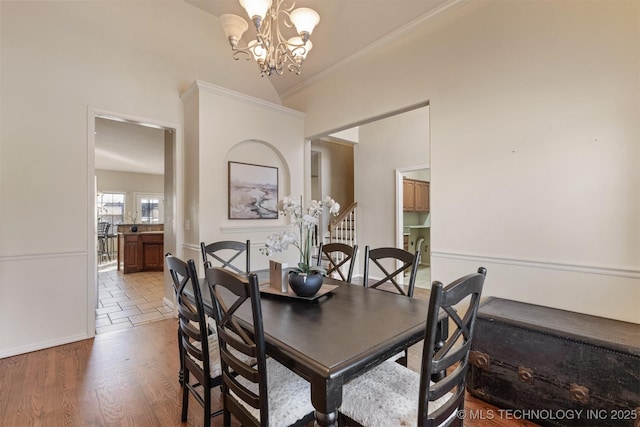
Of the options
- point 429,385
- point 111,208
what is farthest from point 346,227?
point 111,208

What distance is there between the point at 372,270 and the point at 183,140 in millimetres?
3958

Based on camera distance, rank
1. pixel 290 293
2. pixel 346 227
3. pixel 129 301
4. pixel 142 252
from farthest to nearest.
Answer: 1. pixel 142 252
2. pixel 346 227
3. pixel 129 301
4. pixel 290 293

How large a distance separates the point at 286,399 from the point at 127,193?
1111 cm

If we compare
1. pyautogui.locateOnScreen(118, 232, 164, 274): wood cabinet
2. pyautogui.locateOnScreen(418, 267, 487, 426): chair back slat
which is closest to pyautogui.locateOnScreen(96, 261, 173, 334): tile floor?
pyautogui.locateOnScreen(118, 232, 164, 274): wood cabinet

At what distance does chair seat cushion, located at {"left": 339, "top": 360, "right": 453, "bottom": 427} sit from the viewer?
45.9 inches

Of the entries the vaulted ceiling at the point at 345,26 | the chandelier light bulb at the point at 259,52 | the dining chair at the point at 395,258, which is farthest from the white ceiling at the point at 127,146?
the dining chair at the point at 395,258

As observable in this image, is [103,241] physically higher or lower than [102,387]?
higher

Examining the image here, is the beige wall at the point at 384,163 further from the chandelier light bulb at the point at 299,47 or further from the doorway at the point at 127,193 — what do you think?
the doorway at the point at 127,193

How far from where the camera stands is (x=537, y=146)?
2.20 m

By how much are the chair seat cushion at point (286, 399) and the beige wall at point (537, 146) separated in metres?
1.88

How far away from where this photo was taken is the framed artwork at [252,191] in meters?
3.59

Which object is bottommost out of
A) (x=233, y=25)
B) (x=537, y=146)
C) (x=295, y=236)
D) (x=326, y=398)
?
(x=326, y=398)

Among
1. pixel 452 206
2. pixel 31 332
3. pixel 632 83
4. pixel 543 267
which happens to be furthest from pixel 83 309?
pixel 632 83

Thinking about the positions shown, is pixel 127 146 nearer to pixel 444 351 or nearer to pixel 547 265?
pixel 444 351
